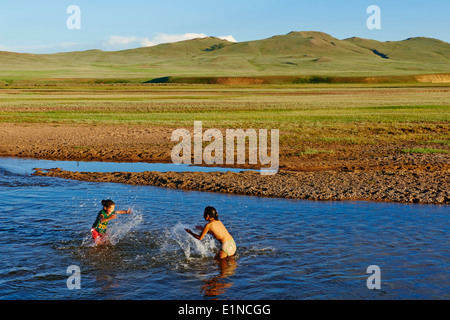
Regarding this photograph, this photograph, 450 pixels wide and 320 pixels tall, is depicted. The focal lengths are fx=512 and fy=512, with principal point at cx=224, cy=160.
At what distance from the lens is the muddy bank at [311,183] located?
57.3 ft

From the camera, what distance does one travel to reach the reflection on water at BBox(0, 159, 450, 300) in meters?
9.83

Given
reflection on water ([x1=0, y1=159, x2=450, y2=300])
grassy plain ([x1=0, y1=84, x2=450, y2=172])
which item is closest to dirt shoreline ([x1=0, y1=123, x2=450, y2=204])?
grassy plain ([x1=0, y1=84, x2=450, y2=172])

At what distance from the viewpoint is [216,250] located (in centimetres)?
1276

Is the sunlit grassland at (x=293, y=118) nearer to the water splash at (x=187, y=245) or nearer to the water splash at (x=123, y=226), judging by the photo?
the water splash at (x=123, y=226)

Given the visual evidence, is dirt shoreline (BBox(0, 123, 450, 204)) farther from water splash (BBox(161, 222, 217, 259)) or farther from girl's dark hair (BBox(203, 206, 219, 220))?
girl's dark hair (BBox(203, 206, 219, 220))

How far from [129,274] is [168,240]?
2.61 metres

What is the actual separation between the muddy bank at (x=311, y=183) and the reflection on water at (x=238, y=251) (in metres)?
0.88

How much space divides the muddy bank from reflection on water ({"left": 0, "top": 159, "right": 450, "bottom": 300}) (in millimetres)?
881

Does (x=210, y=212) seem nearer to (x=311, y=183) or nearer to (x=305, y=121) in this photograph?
(x=311, y=183)

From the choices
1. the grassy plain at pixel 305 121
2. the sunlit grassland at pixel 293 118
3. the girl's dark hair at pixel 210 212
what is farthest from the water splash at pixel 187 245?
the sunlit grassland at pixel 293 118

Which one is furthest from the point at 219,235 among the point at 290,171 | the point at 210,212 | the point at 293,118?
the point at 293,118

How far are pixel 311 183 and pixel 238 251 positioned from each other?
7.71 meters
